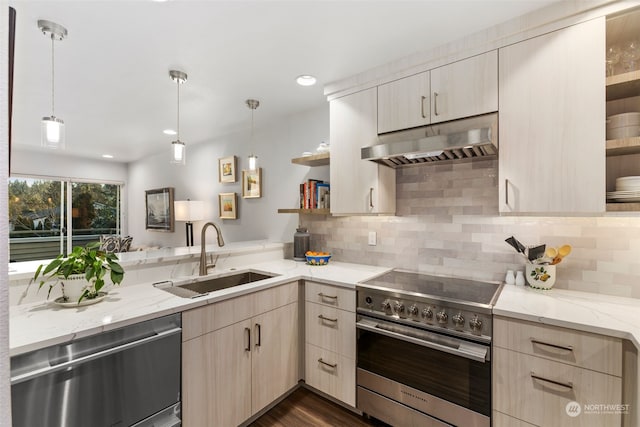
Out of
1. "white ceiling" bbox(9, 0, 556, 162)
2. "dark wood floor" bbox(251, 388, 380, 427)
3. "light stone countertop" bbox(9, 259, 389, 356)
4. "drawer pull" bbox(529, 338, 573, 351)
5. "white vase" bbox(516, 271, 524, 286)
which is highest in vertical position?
"white ceiling" bbox(9, 0, 556, 162)

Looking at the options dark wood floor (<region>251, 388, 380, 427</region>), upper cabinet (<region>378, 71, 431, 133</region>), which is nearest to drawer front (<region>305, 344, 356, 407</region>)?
dark wood floor (<region>251, 388, 380, 427</region>)

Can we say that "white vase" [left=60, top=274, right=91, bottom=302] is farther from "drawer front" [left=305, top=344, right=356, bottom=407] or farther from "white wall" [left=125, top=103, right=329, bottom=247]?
"white wall" [left=125, top=103, right=329, bottom=247]

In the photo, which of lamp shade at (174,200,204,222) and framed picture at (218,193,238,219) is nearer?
framed picture at (218,193,238,219)

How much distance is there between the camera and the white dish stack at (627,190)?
1.42 meters

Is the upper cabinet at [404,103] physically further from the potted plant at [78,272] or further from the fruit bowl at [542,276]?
the potted plant at [78,272]

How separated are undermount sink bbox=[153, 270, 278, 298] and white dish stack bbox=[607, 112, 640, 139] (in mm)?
2173

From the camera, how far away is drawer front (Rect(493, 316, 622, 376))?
125cm

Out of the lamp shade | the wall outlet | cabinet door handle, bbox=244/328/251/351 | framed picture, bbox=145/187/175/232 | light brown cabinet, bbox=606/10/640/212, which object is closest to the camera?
light brown cabinet, bbox=606/10/640/212

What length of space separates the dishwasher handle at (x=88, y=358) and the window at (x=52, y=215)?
524cm

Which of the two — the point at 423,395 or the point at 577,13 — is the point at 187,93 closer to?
the point at 577,13

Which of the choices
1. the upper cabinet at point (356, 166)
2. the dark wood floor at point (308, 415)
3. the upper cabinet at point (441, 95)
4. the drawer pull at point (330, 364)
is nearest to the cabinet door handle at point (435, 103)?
the upper cabinet at point (441, 95)

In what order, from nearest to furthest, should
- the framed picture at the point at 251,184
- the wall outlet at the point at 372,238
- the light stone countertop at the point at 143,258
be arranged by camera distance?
1. the light stone countertop at the point at 143,258
2. the wall outlet at the point at 372,238
3. the framed picture at the point at 251,184

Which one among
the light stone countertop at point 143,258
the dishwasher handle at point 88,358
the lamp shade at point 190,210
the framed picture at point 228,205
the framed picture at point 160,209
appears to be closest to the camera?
the dishwasher handle at point 88,358

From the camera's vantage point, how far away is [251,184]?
3.59 m
